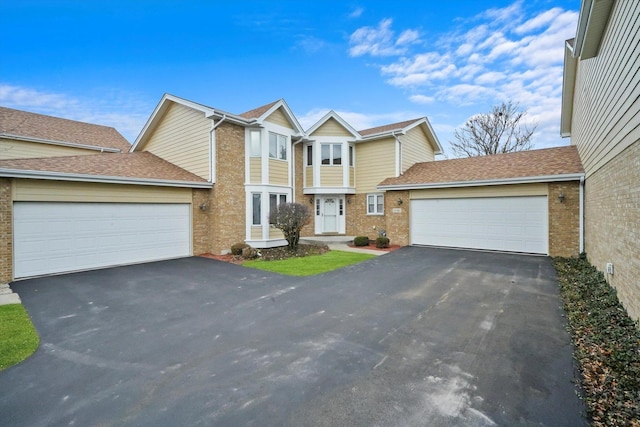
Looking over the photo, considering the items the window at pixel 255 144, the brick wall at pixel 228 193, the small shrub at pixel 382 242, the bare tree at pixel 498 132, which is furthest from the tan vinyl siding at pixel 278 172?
the bare tree at pixel 498 132

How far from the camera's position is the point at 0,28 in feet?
41.1

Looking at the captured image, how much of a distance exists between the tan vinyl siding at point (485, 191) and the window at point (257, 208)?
744cm

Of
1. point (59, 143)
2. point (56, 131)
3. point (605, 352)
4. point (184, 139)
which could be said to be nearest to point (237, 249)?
point (184, 139)

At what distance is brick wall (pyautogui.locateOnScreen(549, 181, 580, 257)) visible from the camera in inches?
424

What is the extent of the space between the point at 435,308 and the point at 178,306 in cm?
552

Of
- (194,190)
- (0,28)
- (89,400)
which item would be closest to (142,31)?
(0,28)

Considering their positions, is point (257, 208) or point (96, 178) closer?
point (96, 178)

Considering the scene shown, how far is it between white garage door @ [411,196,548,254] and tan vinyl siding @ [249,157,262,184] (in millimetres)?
7647

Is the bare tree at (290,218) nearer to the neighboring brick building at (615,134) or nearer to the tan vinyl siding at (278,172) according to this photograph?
the tan vinyl siding at (278,172)

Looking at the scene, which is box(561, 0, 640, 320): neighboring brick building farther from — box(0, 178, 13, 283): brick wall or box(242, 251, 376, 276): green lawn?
box(0, 178, 13, 283): brick wall

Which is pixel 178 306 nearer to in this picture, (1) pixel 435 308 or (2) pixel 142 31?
(1) pixel 435 308

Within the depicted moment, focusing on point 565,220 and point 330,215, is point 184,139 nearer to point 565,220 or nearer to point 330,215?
point 330,215

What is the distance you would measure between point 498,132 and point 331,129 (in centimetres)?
1967

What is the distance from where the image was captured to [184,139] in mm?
14133
